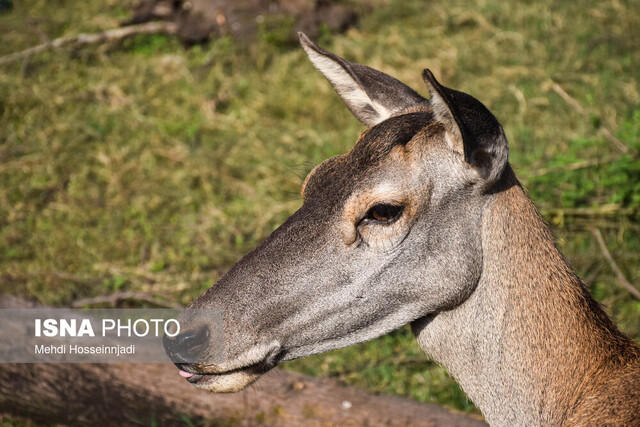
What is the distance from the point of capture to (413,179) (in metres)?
2.89

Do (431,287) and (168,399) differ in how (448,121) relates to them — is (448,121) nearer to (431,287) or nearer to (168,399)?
Result: (431,287)

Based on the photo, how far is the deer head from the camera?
289 cm

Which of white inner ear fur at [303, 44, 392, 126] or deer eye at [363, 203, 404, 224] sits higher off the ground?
white inner ear fur at [303, 44, 392, 126]

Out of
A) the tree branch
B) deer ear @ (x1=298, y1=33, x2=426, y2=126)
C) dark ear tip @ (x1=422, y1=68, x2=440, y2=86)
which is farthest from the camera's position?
the tree branch

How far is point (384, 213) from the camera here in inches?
114

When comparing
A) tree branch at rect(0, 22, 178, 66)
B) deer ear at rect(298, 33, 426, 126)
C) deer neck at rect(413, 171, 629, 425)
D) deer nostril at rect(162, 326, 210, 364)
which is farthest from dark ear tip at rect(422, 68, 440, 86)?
tree branch at rect(0, 22, 178, 66)

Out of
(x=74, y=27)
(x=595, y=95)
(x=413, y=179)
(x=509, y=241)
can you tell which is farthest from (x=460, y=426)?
(x=74, y=27)

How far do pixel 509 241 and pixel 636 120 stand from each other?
3658 millimetres

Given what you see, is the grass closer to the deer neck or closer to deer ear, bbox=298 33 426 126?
the deer neck

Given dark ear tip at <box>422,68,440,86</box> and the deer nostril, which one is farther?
the deer nostril

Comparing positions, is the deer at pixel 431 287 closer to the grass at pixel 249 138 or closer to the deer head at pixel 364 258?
the deer head at pixel 364 258

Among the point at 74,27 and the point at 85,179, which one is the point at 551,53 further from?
the point at 74,27

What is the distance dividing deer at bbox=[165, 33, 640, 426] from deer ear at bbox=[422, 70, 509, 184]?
0.5 inches

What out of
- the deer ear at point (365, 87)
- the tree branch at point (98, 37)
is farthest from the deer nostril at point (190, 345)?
the tree branch at point (98, 37)
